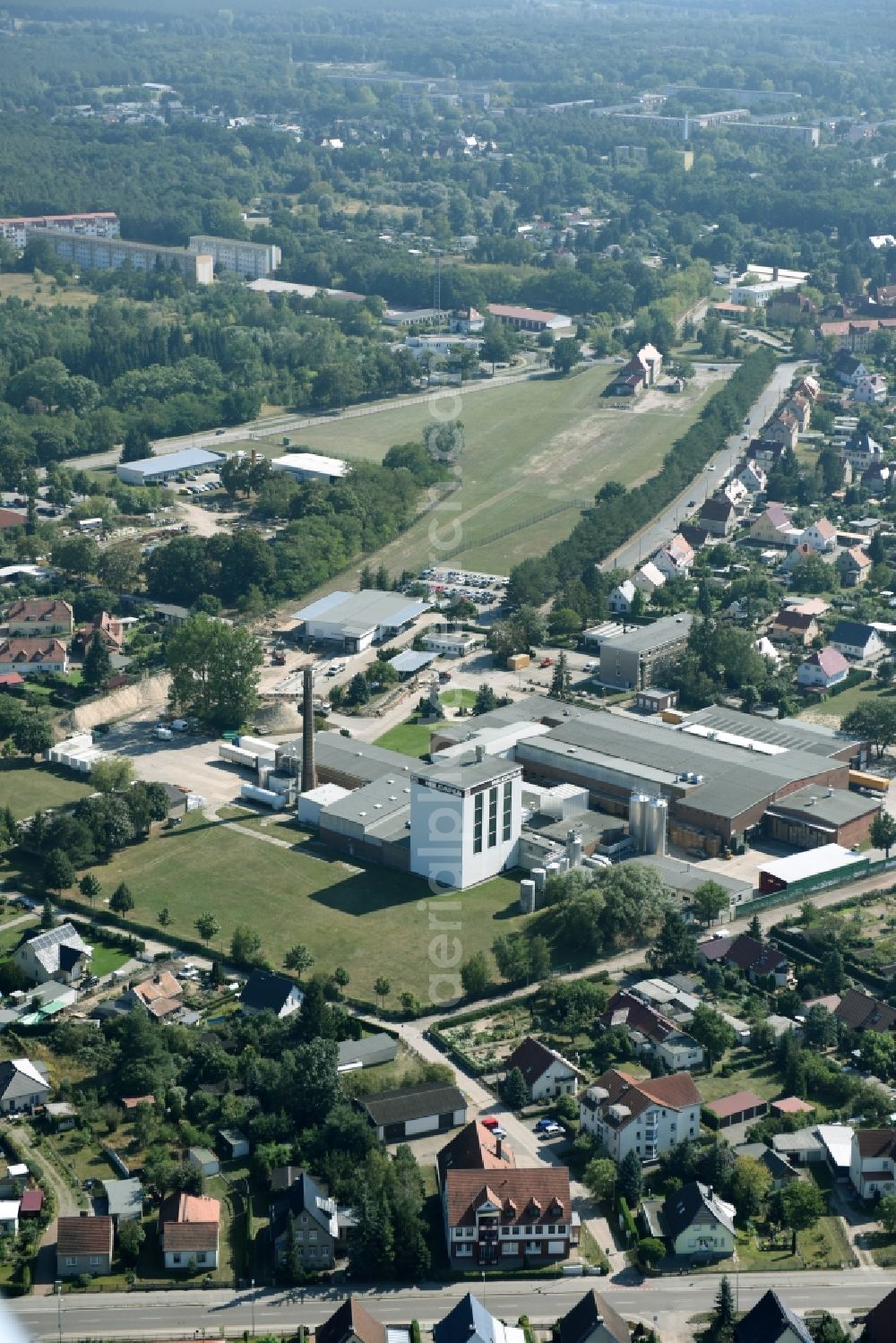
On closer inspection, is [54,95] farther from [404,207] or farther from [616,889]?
[616,889]

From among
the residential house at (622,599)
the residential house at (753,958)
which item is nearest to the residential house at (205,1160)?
the residential house at (753,958)

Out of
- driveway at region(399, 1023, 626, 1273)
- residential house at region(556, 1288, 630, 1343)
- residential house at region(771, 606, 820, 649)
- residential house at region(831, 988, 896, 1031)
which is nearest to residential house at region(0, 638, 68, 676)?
Result: residential house at region(771, 606, 820, 649)

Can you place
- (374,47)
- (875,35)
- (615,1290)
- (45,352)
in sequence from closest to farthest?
(615,1290) → (45,352) → (374,47) → (875,35)

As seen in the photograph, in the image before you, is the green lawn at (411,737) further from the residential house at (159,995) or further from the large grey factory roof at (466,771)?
the residential house at (159,995)

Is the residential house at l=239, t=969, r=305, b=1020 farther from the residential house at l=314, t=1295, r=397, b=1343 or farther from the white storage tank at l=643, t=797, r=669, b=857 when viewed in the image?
the white storage tank at l=643, t=797, r=669, b=857

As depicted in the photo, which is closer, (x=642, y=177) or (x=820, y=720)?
(x=820, y=720)

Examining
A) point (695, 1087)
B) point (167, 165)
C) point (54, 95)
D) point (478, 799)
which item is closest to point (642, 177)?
point (167, 165)

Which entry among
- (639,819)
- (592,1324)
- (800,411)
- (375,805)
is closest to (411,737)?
(375,805)
